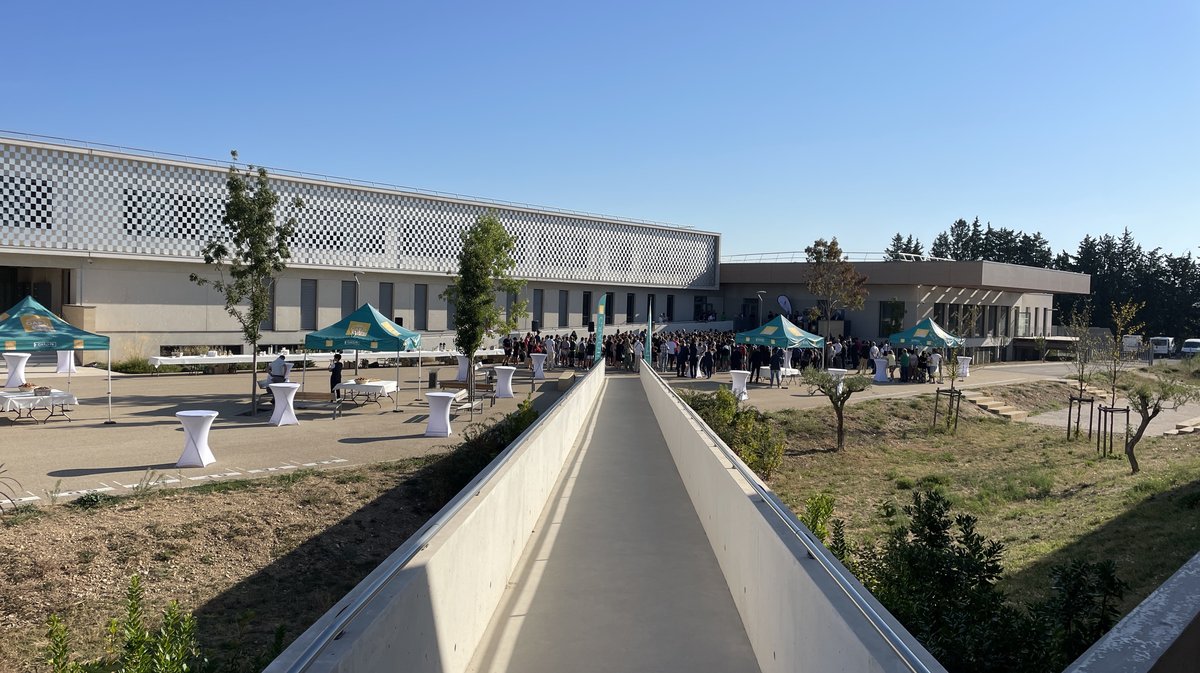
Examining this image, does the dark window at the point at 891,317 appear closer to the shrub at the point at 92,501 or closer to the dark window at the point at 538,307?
the dark window at the point at 538,307

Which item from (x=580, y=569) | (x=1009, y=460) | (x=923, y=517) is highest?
(x=923, y=517)

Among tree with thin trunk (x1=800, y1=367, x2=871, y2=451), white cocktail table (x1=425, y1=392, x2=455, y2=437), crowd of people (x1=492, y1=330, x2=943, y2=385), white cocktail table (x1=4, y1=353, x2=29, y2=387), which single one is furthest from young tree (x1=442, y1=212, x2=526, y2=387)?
white cocktail table (x1=4, y1=353, x2=29, y2=387)

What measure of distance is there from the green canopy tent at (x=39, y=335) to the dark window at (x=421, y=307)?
25466 mm

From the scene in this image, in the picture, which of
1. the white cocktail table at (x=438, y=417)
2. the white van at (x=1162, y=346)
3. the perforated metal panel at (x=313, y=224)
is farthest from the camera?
the white van at (x=1162, y=346)

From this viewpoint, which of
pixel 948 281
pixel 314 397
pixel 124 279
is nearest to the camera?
pixel 314 397

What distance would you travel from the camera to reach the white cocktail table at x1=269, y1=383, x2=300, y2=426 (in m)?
18.0

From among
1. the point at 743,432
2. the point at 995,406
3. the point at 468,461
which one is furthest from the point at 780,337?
the point at 468,461

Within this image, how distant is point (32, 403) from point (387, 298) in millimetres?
24889

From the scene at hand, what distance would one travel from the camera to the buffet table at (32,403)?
17.2m

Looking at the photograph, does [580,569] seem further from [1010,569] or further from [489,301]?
[489,301]

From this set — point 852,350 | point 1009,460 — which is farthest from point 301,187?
point 1009,460

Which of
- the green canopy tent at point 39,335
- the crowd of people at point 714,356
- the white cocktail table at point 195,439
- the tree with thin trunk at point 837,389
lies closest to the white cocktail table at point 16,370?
the green canopy tent at point 39,335

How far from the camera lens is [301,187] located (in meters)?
37.9

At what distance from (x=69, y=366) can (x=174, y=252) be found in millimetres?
8543
